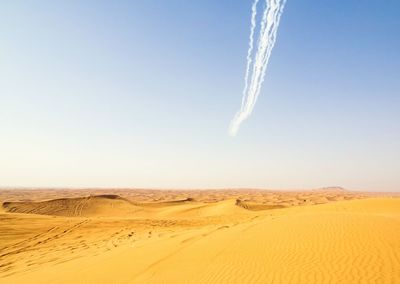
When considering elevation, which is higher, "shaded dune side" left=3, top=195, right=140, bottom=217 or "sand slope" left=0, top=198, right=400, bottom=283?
"shaded dune side" left=3, top=195, right=140, bottom=217

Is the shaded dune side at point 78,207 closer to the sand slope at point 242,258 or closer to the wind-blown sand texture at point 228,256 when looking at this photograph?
the wind-blown sand texture at point 228,256

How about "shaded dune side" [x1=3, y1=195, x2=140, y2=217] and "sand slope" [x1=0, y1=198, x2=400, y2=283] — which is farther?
"shaded dune side" [x1=3, y1=195, x2=140, y2=217]

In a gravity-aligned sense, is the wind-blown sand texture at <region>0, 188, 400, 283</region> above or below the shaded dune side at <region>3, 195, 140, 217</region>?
below

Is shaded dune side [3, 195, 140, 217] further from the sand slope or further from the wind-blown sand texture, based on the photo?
the sand slope

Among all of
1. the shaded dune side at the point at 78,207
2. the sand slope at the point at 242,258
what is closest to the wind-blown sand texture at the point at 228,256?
the sand slope at the point at 242,258

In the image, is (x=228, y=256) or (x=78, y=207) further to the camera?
(x=78, y=207)

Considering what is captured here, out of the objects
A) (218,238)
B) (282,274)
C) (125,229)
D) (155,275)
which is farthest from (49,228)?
(282,274)

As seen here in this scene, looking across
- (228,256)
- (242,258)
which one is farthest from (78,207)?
(242,258)

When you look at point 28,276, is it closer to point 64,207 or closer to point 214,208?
point 214,208

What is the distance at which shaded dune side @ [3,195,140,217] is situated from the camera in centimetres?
3691

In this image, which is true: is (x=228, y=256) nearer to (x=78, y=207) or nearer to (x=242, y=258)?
(x=242, y=258)

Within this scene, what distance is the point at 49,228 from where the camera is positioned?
21000mm

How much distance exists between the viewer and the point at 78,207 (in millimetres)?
40062

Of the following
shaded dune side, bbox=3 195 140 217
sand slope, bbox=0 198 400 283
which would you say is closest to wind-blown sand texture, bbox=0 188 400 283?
sand slope, bbox=0 198 400 283
